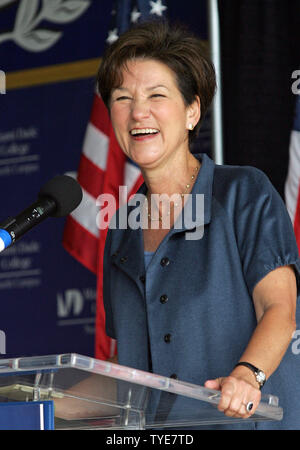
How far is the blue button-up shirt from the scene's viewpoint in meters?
1.82

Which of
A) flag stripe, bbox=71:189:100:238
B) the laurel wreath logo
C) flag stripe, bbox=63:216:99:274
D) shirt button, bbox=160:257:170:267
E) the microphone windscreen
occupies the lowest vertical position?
shirt button, bbox=160:257:170:267

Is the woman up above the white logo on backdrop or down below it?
above

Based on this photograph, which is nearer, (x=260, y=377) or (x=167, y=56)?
(x=260, y=377)

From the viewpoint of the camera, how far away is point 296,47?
348 cm

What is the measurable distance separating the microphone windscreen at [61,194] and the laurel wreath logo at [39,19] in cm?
295

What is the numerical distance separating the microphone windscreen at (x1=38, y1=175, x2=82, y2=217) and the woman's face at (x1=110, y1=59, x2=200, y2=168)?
1.49ft

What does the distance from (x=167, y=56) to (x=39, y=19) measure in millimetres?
2581

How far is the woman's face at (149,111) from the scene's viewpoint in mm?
2008

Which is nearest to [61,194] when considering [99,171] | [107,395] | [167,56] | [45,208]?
[45,208]

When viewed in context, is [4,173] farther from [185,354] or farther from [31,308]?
[185,354]

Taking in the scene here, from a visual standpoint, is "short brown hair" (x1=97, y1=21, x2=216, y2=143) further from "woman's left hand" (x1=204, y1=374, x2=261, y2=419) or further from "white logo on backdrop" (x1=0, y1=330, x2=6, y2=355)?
"white logo on backdrop" (x1=0, y1=330, x2=6, y2=355)

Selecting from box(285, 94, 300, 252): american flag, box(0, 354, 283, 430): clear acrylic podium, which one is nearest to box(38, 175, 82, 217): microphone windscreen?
box(0, 354, 283, 430): clear acrylic podium

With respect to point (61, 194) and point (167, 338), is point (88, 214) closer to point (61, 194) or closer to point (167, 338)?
point (167, 338)

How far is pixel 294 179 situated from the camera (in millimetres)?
3402
